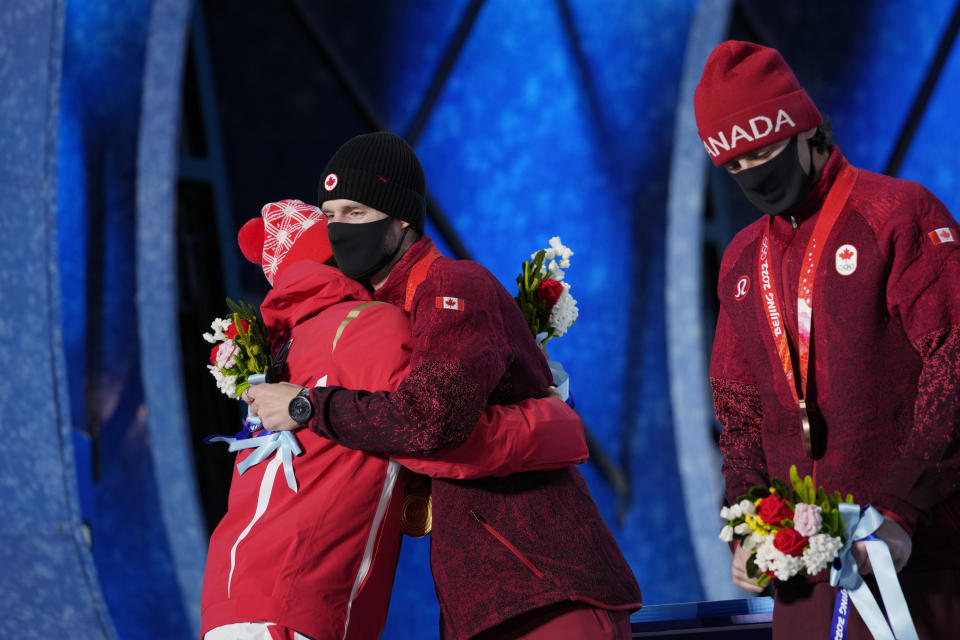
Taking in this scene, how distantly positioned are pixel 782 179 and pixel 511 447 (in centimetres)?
79

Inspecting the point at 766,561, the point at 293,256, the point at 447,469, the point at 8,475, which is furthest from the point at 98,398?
the point at 766,561

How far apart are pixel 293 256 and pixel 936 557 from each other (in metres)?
1.74

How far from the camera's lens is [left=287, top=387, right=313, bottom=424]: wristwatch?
2527mm

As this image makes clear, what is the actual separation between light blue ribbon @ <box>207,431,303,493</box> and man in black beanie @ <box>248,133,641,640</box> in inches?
1.9

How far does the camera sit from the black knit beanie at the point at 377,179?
9.49ft

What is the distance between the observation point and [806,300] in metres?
2.30

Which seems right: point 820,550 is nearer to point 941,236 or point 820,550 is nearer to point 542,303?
point 941,236

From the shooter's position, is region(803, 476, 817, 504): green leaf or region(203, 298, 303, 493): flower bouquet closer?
region(803, 476, 817, 504): green leaf

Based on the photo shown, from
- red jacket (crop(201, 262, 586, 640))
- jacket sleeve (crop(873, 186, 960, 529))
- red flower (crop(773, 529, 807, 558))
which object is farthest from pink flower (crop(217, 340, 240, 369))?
jacket sleeve (crop(873, 186, 960, 529))

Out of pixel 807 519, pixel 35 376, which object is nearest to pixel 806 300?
pixel 807 519

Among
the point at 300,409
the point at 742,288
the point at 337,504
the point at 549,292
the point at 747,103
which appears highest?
the point at 747,103

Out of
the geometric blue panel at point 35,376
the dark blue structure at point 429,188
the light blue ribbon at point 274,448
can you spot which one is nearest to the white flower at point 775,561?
the light blue ribbon at point 274,448

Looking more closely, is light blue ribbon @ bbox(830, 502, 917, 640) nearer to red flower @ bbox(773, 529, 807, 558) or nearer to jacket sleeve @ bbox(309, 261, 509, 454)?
red flower @ bbox(773, 529, 807, 558)

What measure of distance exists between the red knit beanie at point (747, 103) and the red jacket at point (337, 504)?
73 centimetres
